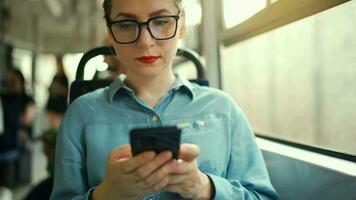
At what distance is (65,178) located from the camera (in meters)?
1.07

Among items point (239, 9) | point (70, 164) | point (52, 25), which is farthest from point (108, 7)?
point (52, 25)

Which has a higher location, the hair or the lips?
the hair

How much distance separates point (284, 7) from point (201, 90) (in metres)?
0.37

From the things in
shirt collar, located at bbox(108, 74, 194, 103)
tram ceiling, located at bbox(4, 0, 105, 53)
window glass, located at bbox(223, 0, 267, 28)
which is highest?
tram ceiling, located at bbox(4, 0, 105, 53)

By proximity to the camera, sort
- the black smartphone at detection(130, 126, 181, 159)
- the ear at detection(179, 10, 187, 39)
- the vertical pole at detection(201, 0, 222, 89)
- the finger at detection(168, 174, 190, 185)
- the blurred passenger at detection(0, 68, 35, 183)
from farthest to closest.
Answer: the blurred passenger at detection(0, 68, 35, 183) < the vertical pole at detection(201, 0, 222, 89) < the ear at detection(179, 10, 187, 39) < the finger at detection(168, 174, 190, 185) < the black smartphone at detection(130, 126, 181, 159)

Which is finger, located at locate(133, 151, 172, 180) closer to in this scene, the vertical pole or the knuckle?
the knuckle

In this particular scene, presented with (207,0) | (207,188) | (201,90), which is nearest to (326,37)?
(201,90)

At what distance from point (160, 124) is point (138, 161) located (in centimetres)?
37

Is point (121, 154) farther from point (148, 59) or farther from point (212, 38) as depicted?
point (212, 38)

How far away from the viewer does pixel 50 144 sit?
103 inches

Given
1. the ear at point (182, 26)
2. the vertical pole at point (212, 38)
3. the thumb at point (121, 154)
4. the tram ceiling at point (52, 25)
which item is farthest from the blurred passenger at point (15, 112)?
the thumb at point (121, 154)

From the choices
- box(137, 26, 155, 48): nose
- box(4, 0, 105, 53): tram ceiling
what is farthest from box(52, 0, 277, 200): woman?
box(4, 0, 105, 53): tram ceiling

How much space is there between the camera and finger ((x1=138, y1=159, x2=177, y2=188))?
783 mm

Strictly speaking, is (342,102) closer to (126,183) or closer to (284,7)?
(284,7)
